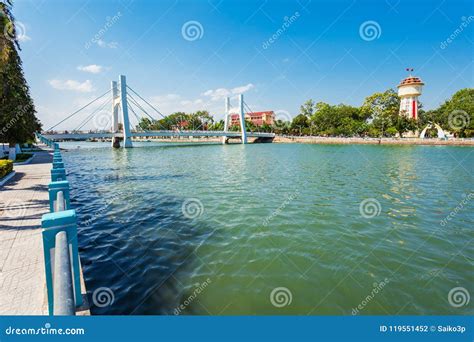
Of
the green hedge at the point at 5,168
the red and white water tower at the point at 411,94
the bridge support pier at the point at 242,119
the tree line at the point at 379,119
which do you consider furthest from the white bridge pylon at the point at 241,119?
the green hedge at the point at 5,168

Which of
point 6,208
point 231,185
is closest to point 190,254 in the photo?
point 6,208

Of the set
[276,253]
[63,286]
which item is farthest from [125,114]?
[63,286]

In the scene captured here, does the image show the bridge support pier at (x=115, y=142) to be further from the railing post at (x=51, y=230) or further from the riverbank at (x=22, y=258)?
the railing post at (x=51, y=230)

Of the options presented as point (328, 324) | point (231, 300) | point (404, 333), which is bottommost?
point (231, 300)

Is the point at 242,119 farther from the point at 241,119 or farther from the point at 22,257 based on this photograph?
the point at 22,257

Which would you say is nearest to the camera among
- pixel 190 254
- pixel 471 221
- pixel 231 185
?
pixel 190 254

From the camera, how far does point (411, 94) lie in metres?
76.7

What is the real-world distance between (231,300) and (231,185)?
34.2ft

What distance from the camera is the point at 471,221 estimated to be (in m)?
8.83

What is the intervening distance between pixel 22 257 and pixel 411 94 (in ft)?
304

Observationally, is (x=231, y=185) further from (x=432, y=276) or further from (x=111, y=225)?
(x=432, y=276)

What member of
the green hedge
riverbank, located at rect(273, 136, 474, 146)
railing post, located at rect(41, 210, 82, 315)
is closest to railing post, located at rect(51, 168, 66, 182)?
railing post, located at rect(41, 210, 82, 315)

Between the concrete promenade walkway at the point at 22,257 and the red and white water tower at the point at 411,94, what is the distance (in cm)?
8774

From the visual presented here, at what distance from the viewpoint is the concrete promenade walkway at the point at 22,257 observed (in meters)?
3.43
